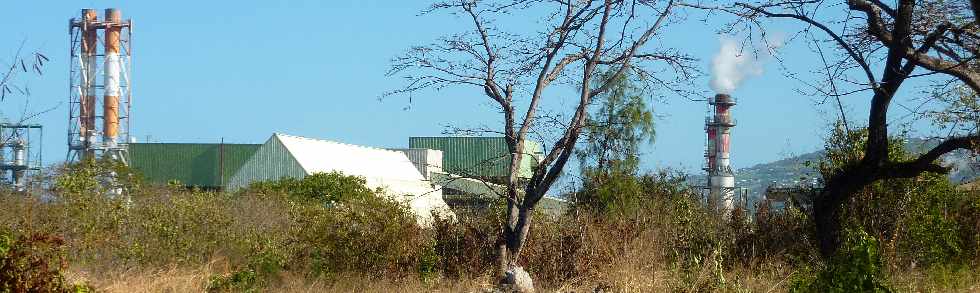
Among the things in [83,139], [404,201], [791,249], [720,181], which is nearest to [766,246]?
[791,249]

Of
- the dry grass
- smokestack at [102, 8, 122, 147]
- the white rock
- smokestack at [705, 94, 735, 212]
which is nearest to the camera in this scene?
the white rock

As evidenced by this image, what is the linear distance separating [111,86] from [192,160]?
21.2 feet

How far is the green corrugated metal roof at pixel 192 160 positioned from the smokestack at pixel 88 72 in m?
3.26

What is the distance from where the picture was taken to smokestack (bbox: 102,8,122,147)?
65500 mm

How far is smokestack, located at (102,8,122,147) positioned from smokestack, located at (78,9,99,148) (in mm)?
803

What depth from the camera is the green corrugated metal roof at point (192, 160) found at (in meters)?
65.6

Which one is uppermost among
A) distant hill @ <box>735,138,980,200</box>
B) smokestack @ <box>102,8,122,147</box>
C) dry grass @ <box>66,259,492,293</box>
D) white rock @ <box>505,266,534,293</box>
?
smokestack @ <box>102,8,122,147</box>

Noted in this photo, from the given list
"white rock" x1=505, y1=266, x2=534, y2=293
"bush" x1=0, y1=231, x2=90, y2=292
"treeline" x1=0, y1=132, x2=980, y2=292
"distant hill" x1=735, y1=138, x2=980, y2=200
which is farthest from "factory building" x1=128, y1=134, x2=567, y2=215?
"bush" x1=0, y1=231, x2=90, y2=292

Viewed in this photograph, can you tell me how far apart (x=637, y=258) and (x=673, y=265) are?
20.1 inches

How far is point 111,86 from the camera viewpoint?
2603 inches

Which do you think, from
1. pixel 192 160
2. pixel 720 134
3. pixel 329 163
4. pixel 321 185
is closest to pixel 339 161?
pixel 329 163

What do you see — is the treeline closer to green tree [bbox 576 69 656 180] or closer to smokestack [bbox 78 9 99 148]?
green tree [bbox 576 69 656 180]

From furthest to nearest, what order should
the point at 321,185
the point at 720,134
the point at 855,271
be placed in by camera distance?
the point at 720,134 → the point at 321,185 → the point at 855,271

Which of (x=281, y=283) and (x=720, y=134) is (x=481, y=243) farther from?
(x=720, y=134)
